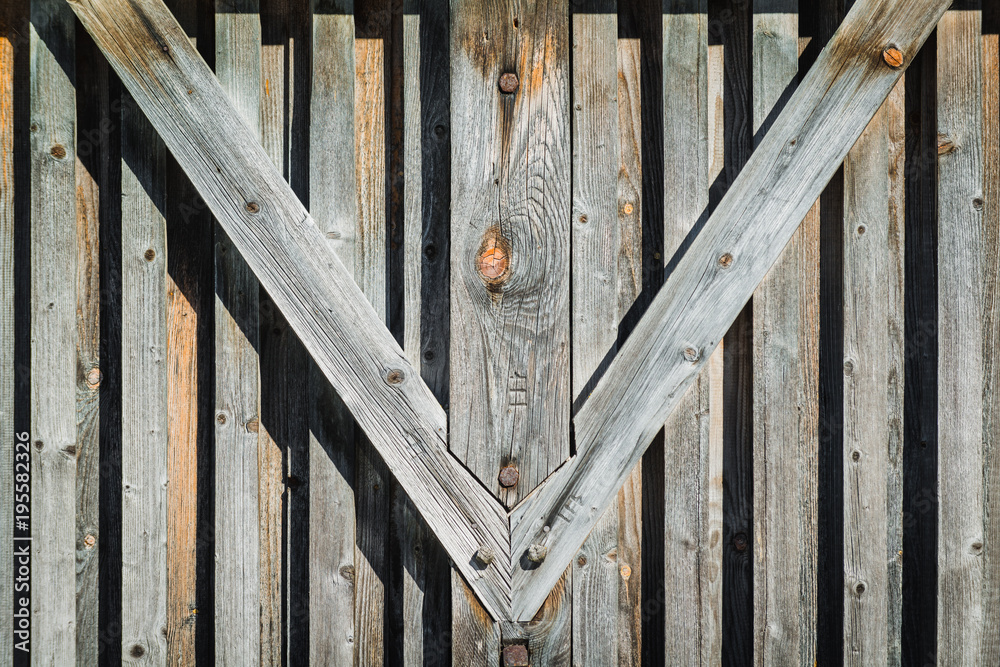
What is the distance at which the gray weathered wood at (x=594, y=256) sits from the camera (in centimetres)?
175

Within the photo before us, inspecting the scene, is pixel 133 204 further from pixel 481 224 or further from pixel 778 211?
pixel 778 211

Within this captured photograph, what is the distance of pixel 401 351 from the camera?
169cm

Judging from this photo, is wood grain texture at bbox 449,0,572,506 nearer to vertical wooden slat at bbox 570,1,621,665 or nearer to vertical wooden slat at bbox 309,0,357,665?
vertical wooden slat at bbox 570,1,621,665

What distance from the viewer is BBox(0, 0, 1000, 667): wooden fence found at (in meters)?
1.69

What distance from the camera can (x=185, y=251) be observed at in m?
1.82

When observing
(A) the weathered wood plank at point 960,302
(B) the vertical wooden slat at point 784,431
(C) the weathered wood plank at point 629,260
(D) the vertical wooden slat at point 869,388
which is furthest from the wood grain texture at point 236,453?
(A) the weathered wood plank at point 960,302

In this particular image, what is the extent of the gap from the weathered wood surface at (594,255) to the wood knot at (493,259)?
0.77ft

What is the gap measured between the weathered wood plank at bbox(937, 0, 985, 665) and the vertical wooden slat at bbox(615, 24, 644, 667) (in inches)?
37.9

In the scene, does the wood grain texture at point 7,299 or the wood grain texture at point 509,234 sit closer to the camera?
the wood grain texture at point 509,234

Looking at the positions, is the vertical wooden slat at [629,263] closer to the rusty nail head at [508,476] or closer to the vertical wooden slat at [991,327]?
the rusty nail head at [508,476]

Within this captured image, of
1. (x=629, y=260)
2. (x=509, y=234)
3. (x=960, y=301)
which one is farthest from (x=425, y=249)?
(x=960, y=301)

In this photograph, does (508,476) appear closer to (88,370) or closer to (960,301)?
(88,370)

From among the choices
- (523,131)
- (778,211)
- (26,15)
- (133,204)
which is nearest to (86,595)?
(133,204)

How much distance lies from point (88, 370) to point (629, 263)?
69.3 inches
